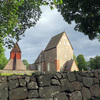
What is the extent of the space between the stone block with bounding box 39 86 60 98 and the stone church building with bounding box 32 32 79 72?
109 feet

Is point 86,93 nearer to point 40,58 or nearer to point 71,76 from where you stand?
point 71,76

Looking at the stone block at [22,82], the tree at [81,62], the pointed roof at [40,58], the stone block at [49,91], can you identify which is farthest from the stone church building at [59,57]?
the stone block at [22,82]

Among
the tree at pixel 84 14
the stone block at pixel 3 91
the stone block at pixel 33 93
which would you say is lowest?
the stone block at pixel 33 93

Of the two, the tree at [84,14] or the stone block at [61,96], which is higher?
the tree at [84,14]

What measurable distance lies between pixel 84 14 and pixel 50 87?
43.3ft

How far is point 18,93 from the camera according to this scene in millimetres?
5555

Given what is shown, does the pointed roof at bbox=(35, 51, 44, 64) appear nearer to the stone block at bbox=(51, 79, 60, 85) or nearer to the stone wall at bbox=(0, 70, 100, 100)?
the stone wall at bbox=(0, 70, 100, 100)

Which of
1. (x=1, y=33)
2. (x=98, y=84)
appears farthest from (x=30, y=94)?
(x=1, y=33)

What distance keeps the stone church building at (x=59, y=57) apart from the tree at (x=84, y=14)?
75.6 feet

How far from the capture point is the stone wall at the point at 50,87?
5478 millimetres

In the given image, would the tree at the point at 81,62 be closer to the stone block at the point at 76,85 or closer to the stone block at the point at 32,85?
the stone block at the point at 76,85

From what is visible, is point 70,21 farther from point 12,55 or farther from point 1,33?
point 12,55

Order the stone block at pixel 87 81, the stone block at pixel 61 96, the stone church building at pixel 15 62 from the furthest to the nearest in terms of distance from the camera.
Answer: the stone church building at pixel 15 62 < the stone block at pixel 87 81 < the stone block at pixel 61 96

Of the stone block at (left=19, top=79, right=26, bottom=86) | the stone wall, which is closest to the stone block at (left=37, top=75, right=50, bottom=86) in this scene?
the stone wall
